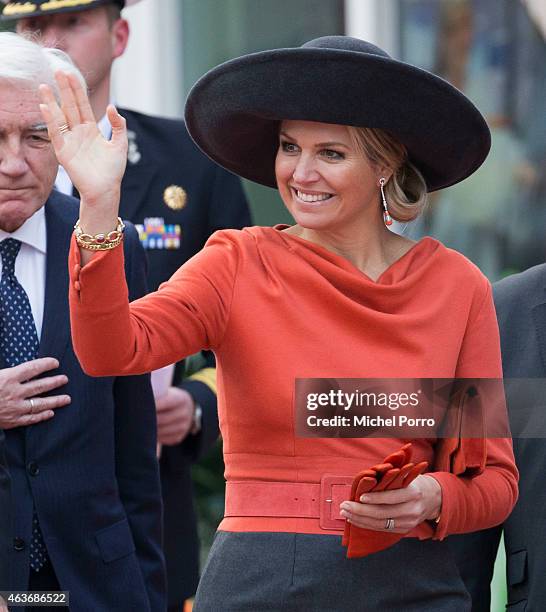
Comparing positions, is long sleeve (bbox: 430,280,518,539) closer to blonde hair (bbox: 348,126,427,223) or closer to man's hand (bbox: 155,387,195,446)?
blonde hair (bbox: 348,126,427,223)

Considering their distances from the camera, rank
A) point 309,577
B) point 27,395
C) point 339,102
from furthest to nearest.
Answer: point 27,395 < point 339,102 < point 309,577

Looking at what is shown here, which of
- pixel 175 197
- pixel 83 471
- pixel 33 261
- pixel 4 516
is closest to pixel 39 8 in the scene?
pixel 175 197

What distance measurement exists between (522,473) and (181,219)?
5.04 ft

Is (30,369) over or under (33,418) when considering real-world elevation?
over

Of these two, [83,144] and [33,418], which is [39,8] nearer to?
[33,418]

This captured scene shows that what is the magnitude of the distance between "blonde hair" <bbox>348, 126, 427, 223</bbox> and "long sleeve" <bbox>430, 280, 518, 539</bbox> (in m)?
0.25

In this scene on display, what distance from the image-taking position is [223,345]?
9.91 feet

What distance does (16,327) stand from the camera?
11.3 ft

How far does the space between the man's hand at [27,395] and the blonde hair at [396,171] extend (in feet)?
2.64

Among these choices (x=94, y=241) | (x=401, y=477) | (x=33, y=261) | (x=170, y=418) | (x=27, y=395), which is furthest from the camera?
(x=170, y=418)

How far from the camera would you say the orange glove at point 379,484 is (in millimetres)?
2787

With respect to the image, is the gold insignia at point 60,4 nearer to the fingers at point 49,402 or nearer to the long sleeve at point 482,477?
the fingers at point 49,402

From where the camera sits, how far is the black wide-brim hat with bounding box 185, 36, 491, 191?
3070 millimetres

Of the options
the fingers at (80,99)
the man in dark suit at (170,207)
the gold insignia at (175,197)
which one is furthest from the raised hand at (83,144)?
the gold insignia at (175,197)
